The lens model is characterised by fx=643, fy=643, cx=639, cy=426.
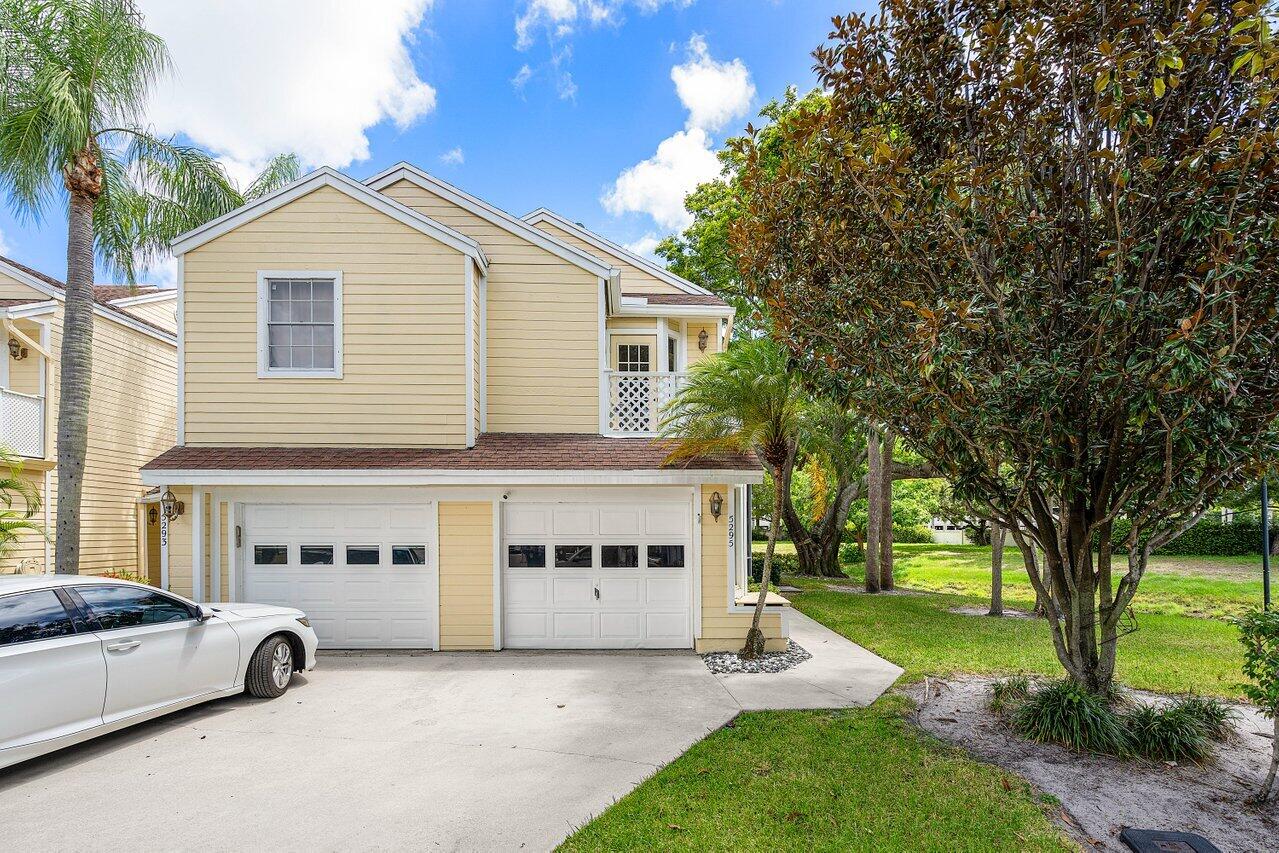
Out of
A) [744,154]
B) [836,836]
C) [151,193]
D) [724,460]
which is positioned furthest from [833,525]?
[151,193]

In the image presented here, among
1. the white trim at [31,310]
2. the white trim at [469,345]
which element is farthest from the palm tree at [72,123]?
the white trim at [469,345]

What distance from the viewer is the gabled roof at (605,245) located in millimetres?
14320

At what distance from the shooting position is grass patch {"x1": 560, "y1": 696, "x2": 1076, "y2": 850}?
425 centimetres

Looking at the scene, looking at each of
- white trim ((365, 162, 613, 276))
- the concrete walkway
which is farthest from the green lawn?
white trim ((365, 162, 613, 276))

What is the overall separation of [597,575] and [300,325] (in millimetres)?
6002

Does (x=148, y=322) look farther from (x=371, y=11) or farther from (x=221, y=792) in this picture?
(x=221, y=792)

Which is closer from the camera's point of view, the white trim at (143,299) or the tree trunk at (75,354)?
the tree trunk at (75,354)

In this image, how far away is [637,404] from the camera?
1080 centimetres

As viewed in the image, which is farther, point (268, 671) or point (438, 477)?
point (438, 477)

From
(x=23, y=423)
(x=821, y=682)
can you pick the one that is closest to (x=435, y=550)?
(x=821, y=682)

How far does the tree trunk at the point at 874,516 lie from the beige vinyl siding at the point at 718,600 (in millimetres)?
8412

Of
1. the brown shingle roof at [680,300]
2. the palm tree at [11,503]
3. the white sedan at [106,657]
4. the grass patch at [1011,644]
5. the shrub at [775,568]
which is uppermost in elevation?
the brown shingle roof at [680,300]

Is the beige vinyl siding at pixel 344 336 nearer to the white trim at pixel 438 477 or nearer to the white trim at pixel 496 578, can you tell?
the white trim at pixel 438 477

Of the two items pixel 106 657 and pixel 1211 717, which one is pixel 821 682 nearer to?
pixel 1211 717
